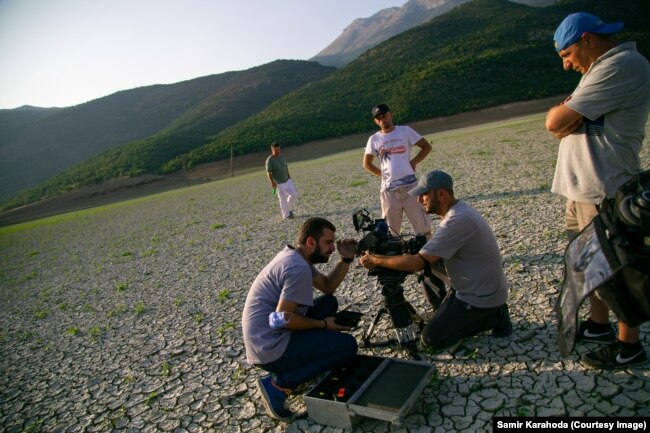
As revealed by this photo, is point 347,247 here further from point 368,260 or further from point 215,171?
point 215,171

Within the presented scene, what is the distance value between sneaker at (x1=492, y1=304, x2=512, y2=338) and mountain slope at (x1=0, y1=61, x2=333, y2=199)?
74733 mm

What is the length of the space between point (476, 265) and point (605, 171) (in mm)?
1402

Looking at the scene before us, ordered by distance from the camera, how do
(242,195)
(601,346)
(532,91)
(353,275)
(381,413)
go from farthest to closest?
(532,91) → (242,195) → (353,275) → (601,346) → (381,413)

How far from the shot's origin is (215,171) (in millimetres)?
50562

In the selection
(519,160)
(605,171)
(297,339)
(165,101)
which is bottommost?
(519,160)

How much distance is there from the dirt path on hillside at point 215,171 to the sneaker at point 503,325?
42.6 m

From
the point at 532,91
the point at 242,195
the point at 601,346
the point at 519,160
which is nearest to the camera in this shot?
the point at 601,346

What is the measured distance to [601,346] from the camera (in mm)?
4012

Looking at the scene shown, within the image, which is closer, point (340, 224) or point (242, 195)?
point (340, 224)

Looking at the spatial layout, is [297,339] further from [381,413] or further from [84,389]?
[84,389]

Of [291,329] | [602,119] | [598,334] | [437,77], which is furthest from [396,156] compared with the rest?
[437,77]

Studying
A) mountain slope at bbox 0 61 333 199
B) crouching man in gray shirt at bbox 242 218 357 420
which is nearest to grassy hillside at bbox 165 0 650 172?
A: mountain slope at bbox 0 61 333 199

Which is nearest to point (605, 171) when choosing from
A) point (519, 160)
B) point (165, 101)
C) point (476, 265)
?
point (476, 265)

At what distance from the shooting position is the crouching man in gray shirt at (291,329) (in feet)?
13.1
